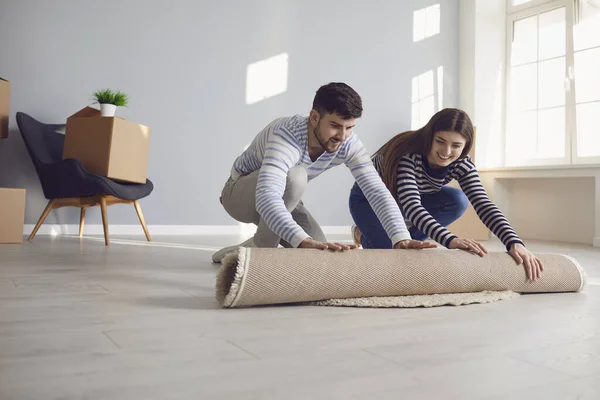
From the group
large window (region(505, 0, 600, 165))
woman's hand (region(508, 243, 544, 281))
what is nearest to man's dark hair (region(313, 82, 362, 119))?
woman's hand (region(508, 243, 544, 281))

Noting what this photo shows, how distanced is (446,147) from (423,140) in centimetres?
9

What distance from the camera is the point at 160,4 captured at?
4137 millimetres

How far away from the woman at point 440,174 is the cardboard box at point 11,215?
199 centimetres

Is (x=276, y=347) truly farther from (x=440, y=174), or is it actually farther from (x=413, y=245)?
(x=440, y=174)

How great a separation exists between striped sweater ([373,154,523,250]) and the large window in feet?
10.4

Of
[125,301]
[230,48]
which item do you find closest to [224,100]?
[230,48]

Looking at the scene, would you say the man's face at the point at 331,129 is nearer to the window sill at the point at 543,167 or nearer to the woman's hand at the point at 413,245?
the woman's hand at the point at 413,245

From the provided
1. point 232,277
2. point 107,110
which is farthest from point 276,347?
point 107,110

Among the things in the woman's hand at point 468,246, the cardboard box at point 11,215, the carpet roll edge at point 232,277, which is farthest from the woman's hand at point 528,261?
the cardboard box at point 11,215

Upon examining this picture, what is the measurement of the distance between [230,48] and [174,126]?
75 centimetres

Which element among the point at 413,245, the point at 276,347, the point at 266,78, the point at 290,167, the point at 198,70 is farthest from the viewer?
the point at 266,78

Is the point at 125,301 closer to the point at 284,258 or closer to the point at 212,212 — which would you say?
the point at 284,258

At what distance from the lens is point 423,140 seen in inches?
71.6

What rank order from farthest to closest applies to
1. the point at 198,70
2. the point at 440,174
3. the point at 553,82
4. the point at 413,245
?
the point at 553,82 < the point at 198,70 < the point at 440,174 < the point at 413,245
